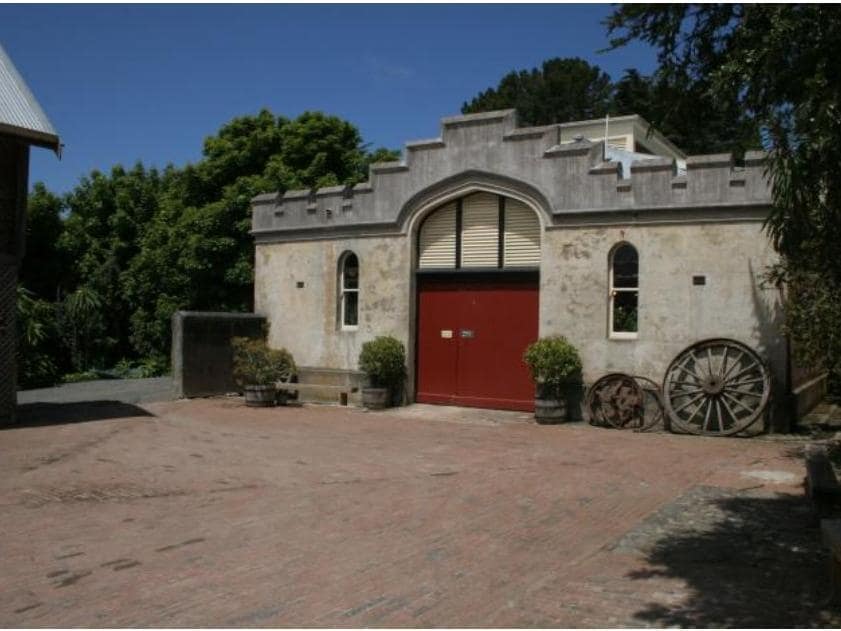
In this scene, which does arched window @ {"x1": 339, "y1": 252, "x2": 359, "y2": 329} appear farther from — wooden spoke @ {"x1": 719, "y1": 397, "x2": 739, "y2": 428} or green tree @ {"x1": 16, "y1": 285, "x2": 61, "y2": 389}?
green tree @ {"x1": 16, "y1": 285, "x2": 61, "y2": 389}

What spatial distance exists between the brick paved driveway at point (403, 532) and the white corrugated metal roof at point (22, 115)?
505cm

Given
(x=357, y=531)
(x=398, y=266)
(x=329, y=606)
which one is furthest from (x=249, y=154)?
(x=329, y=606)

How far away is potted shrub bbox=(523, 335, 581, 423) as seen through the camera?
14359 mm

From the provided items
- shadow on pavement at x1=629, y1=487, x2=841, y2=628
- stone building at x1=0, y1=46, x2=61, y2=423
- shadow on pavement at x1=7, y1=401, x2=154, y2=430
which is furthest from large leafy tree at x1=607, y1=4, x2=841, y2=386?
shadow on pavement at x1=7, y1=401, x2=154, y2=430

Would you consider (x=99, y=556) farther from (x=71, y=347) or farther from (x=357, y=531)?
(x=71, y=347)

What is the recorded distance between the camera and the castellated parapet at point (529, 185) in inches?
537

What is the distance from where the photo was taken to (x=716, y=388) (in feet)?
43.7

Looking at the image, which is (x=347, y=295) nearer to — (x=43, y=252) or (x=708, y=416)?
(x=708, y=416)

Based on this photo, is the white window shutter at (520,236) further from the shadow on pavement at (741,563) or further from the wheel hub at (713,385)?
the shadow on pavement at (741,563)

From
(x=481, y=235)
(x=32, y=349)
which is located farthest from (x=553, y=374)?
(x=32, y=349)

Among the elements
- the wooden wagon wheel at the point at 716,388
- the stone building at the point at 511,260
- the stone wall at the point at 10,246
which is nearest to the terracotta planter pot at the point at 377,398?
the stone building at the point at 511,260

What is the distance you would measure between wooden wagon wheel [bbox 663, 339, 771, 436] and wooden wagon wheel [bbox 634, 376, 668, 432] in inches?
11.0

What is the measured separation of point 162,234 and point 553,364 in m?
18.6

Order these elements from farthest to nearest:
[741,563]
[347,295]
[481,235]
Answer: [347,295] → [481,235] → [741,563]
